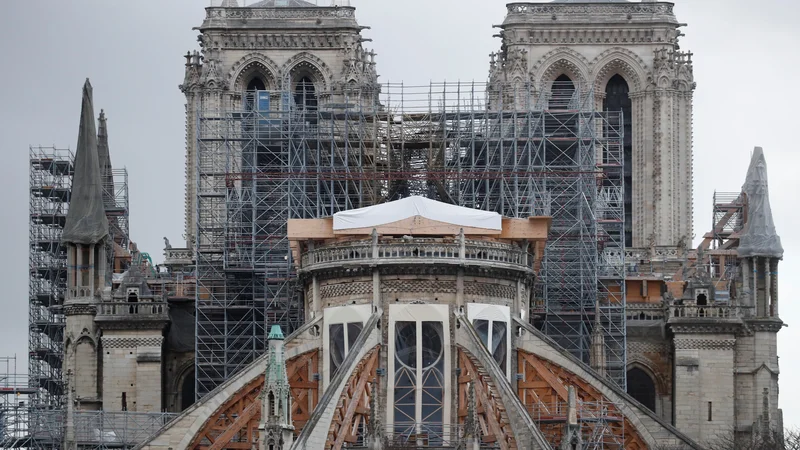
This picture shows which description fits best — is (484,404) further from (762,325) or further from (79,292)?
(79,292)

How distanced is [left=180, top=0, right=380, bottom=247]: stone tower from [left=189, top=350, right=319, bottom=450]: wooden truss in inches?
1145

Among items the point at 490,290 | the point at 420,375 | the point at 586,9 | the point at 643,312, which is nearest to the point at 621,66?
the point at 586,9

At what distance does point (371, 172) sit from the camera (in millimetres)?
111875

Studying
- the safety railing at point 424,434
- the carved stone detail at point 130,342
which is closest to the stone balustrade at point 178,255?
the carved stone detail at point 130,342

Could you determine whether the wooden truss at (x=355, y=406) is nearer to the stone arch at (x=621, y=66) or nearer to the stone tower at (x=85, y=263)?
the stone tower at (x=85, y=263)

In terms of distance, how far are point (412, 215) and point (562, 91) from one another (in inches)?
1078

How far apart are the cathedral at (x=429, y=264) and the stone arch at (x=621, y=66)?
0.09m

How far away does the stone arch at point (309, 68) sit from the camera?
125938mm

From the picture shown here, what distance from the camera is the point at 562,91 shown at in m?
124

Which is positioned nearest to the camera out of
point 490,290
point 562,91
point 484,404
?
point 484,404

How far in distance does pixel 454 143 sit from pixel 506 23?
1241 centimetres

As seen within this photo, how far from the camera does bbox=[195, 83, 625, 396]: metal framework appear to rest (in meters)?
110

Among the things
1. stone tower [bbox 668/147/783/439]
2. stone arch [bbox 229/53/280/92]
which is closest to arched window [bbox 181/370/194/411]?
stone tower [bbox 668/147/783/439]

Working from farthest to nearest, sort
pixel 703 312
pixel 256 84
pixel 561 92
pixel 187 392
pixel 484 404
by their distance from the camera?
pixel 256 84, pixel 561 92, pixel 187 392, pixel 703 312, pixel 484 404
